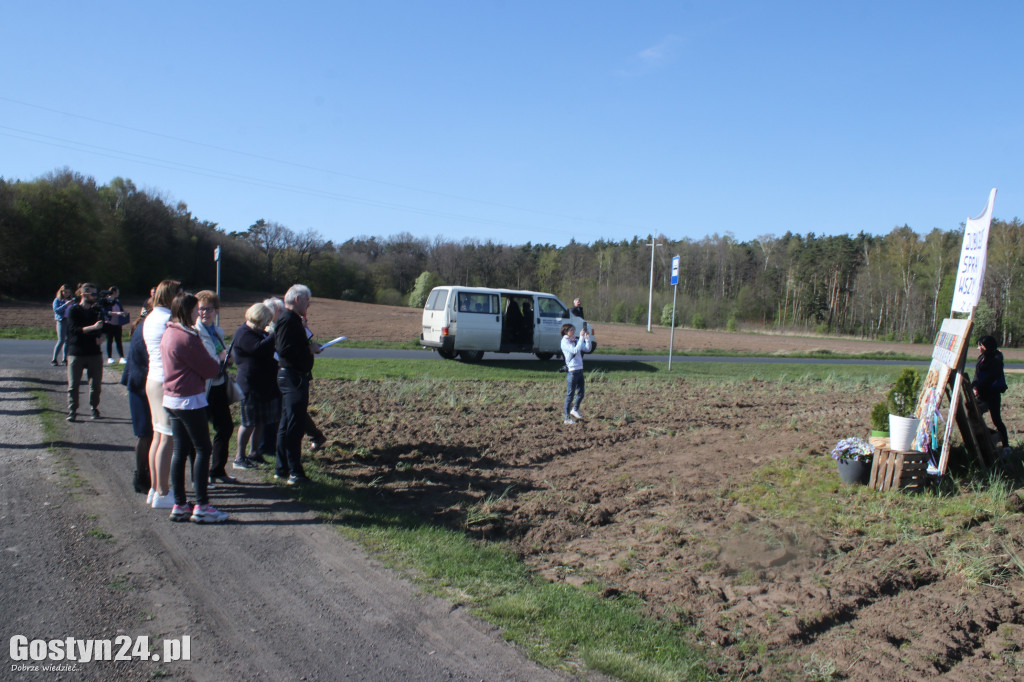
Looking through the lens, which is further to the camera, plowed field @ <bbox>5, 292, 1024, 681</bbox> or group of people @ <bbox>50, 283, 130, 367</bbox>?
group of people @ <bbox>50, 283, 130, 367</bbox>

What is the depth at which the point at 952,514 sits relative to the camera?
510 centimetres

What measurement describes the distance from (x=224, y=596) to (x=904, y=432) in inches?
213

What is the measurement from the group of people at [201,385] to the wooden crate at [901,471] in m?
5.19

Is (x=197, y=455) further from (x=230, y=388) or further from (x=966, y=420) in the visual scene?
(x=966, y=420)

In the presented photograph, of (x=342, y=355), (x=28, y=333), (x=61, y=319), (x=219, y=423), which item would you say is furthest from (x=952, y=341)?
(x=28, y=333)

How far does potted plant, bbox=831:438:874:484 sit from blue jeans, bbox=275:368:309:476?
5.01 meters

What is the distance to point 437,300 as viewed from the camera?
19.5 metres

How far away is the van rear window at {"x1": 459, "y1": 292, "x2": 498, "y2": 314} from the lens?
19.0m

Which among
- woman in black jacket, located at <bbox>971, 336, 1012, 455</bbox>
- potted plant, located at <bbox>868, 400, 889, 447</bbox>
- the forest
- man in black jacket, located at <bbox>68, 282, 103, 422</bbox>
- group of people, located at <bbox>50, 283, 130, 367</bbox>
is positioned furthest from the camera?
the forest

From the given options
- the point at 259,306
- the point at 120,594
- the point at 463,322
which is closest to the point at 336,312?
the point at 463,322

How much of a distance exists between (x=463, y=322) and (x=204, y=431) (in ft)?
44.4

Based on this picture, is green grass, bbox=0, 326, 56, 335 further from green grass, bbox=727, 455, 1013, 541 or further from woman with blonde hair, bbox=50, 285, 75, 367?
green grass, bbox=727, 455, 1013, 541

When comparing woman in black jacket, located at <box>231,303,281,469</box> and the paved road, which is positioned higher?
woman in black jacket, located at <box>231,303,281,469</box>

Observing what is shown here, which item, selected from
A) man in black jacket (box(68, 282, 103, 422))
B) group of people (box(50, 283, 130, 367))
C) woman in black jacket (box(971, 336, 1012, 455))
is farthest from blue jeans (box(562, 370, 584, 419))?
group of people (box(50, 283, 130, 367))
